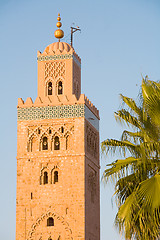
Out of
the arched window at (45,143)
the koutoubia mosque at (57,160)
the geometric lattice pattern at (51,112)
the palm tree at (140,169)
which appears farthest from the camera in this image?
the arched window at (45,143)

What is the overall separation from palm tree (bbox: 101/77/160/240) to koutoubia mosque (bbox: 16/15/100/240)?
11543mm

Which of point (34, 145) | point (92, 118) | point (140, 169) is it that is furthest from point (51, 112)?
point (140, 169)

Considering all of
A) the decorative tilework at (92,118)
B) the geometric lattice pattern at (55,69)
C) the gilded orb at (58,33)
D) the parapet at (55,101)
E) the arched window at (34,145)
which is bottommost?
the arched window at (34,145)


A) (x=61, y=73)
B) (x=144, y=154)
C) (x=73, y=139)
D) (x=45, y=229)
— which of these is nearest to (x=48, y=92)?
(x=61, y=73)

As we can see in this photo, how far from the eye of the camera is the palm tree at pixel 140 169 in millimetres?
11055

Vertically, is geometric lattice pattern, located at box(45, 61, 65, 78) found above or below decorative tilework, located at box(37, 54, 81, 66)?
below

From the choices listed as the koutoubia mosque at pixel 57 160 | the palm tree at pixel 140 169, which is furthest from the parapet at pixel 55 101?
the palm tree at pixel 140 169

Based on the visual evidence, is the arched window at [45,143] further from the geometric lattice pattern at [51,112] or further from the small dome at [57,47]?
the small dome at [57,47]

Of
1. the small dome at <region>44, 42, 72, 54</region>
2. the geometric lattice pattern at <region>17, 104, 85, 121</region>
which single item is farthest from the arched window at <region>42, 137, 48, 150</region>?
the small dome at <region>44, 42, 72, 54</region>

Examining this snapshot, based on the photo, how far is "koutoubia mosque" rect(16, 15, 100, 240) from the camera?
2348cm

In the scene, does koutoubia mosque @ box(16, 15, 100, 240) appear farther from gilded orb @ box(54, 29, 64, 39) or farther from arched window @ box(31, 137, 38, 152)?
gilded orb @ box(54, 29, 64, 39)

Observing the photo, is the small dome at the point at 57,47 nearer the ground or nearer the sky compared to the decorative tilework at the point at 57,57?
nearer the sky

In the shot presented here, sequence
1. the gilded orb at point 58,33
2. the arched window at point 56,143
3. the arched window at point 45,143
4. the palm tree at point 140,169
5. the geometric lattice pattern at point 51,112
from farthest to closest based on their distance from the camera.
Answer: the gilded orb at point 58,33, the arched window at point 45,143, the arched window at point 56,143, the geometric lattice pattern at point 51,112, the palm tree at point 140,169

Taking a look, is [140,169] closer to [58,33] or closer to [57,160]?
[57,160]
